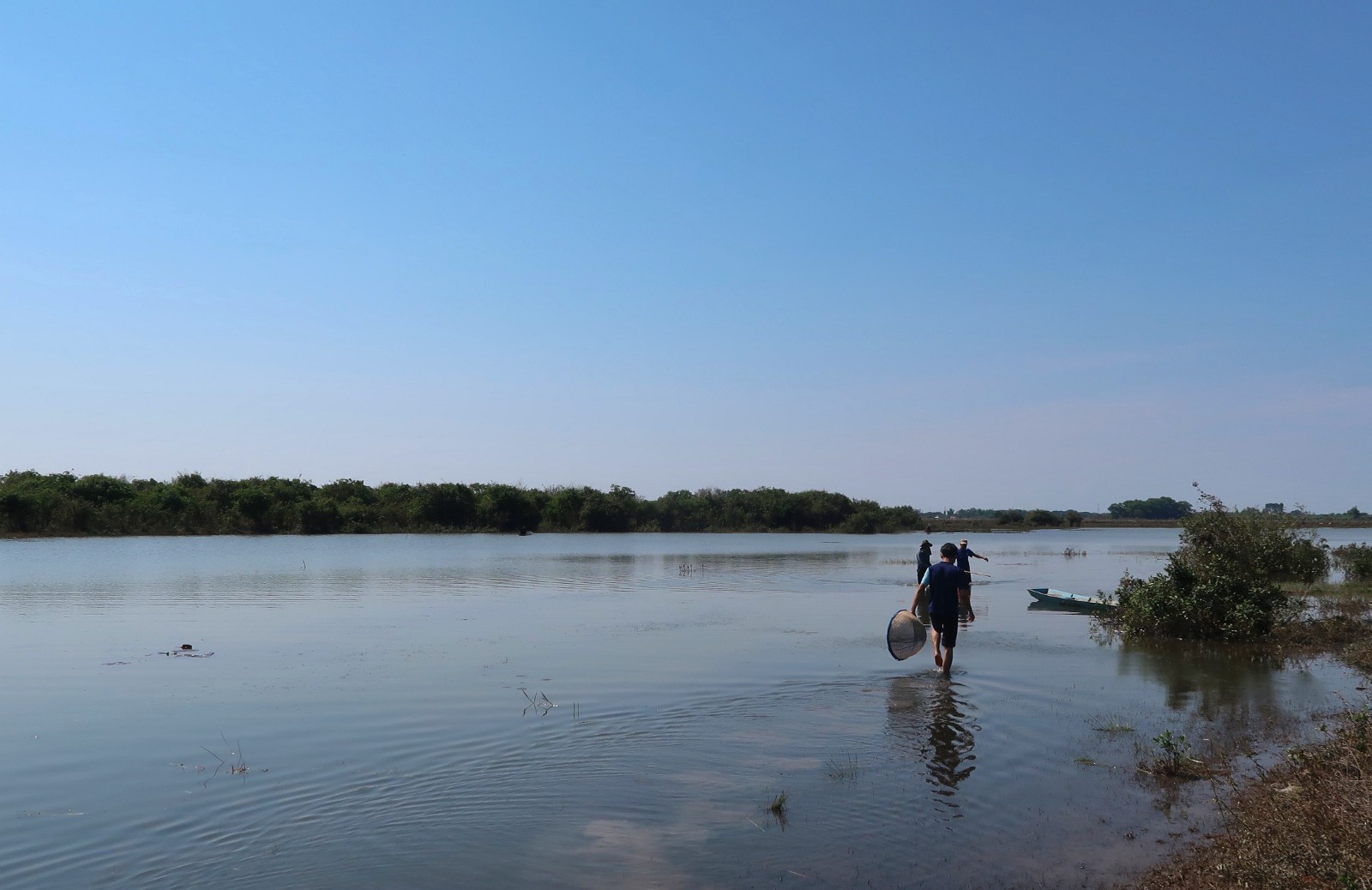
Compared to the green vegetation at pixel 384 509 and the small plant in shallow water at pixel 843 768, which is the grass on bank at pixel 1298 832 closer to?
the small plant in shallow water at pixel 843 768

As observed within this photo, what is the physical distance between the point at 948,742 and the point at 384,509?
89.0 metres

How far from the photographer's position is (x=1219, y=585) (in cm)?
2005

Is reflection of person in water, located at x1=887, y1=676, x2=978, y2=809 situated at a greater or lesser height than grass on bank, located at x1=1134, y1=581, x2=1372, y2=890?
lesser

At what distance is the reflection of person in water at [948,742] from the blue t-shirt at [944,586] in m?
1.49

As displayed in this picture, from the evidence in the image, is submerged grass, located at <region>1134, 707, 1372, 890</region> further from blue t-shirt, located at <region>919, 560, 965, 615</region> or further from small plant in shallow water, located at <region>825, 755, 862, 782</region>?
blue t-shirt, located at <region>919, 560, 965, 615</region>

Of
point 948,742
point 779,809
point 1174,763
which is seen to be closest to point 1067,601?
point 948,742

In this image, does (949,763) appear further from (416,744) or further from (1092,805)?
(416,744)

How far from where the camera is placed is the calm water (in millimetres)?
7559

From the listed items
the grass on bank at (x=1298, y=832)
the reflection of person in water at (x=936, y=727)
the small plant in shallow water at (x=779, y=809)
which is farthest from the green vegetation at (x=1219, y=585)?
the small plant in shallow water at (x=779, y=809)

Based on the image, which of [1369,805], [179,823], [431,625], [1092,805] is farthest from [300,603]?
[1369,805]

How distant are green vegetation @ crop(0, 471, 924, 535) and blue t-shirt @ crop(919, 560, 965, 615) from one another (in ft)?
238

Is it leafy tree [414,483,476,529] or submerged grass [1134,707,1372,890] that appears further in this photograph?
leafy tree [414,483,476,529]

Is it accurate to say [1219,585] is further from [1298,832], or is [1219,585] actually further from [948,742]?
[1298,832]

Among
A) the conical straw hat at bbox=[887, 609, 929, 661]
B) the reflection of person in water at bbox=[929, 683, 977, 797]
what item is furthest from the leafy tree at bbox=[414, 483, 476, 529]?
the reflection of person in water at bbox=[929, 683, 977, 797]
